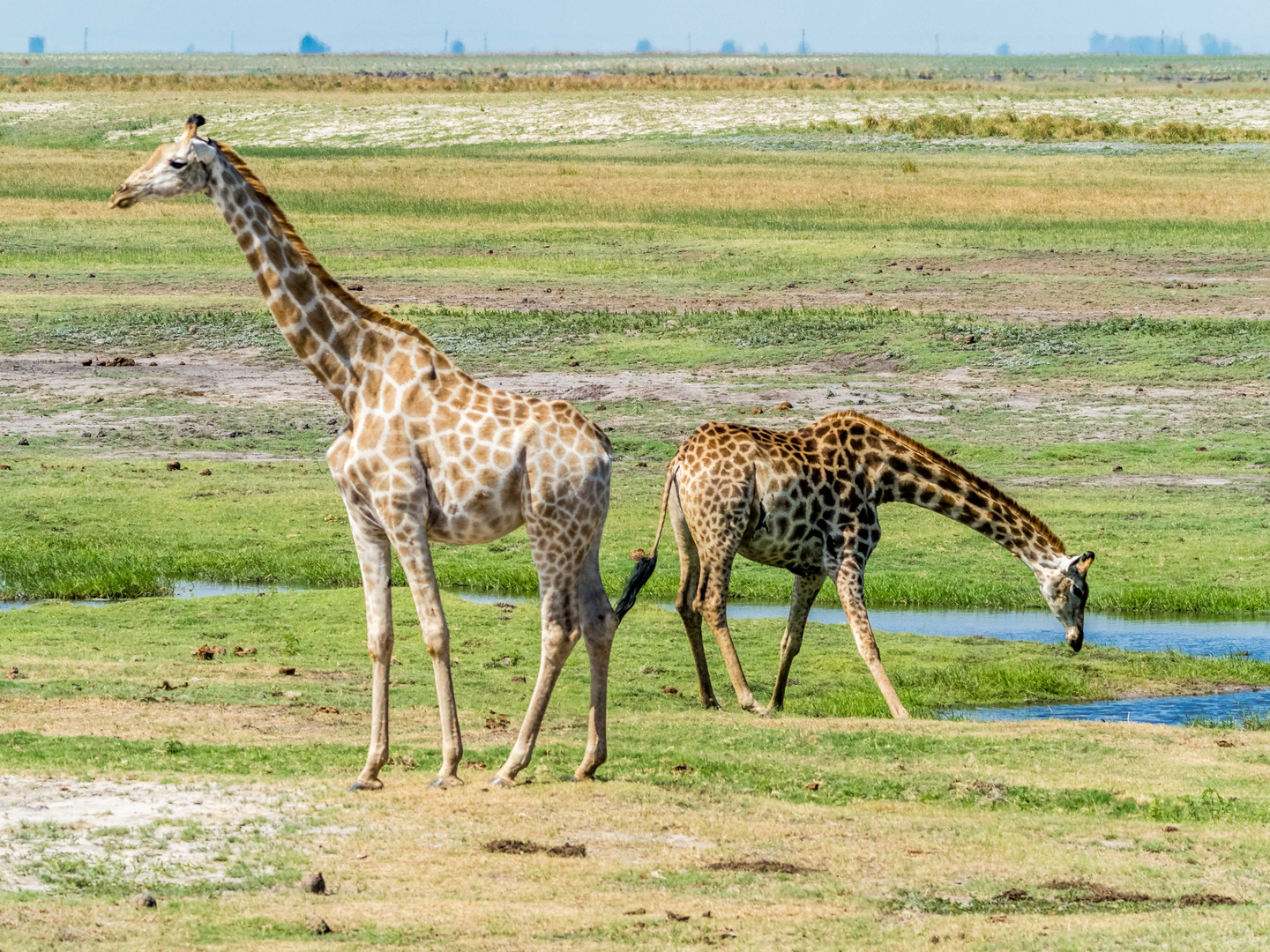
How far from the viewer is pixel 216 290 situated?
3450 centimetres

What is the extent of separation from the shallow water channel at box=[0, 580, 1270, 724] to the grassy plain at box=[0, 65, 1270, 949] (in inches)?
10.3

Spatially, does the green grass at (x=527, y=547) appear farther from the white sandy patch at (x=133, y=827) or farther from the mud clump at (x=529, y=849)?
the mud clump at (x=529, y=849)

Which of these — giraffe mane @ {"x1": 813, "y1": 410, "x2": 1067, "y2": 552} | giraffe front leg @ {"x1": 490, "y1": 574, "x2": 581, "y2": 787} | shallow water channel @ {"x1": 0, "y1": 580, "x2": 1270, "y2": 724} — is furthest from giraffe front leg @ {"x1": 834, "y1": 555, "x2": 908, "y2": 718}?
giraffe front leg @ {"x1": 490, "y1": 574, "x2": 581, "y2": 787}

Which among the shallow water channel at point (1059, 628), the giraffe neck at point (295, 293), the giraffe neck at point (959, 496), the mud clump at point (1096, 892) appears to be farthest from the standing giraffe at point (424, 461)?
the shallow water channel at point (1059, 628)

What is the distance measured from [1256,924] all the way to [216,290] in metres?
29.4

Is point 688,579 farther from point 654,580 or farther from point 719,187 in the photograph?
point 719,187

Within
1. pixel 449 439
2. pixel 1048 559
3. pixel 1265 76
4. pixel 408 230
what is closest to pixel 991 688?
pixel 1048 559

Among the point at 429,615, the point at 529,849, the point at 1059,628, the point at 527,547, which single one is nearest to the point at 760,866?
the point at 529,849

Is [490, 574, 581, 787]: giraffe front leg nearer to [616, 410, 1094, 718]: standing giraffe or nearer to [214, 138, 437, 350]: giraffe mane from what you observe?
[214, 138, 437, 350]: giraffe mane

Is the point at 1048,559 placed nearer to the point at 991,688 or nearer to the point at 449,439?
the point at 991,688

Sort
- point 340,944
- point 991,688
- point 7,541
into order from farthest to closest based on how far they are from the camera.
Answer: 1. point 7,541
2. point 991,688
3. point 340,944

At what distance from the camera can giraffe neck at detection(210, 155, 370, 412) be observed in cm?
1006

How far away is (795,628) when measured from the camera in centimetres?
1341

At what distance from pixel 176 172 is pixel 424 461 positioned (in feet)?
6.97
